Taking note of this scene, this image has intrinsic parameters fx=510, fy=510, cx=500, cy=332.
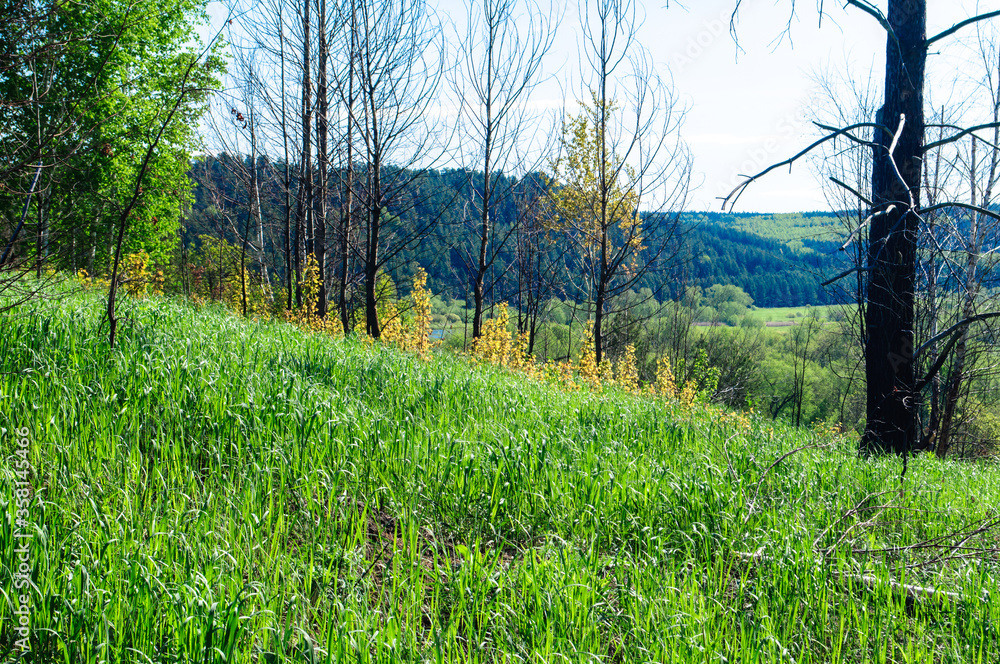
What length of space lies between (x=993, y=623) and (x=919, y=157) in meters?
3.70

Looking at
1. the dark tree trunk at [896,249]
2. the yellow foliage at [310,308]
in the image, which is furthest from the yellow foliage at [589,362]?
the dark tree trunk at [896,249]

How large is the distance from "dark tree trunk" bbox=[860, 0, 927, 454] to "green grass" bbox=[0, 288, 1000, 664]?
1.38 meters

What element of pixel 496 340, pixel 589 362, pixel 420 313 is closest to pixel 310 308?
pixel 420 313

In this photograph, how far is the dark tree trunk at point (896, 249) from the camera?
14.7 ft

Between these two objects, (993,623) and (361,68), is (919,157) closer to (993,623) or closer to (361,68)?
(993,623)

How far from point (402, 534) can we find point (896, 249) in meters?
5.20

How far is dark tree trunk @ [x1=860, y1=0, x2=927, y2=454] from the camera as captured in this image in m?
4.47

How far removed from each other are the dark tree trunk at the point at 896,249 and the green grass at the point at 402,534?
4.53ft

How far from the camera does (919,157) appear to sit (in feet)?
14.0

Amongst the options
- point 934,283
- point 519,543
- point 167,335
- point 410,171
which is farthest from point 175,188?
point 934,283

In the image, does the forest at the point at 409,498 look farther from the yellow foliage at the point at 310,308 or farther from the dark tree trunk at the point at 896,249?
A: the yellow foliage at the point at 310,308

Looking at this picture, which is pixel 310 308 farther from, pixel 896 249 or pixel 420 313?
pixel 896 249

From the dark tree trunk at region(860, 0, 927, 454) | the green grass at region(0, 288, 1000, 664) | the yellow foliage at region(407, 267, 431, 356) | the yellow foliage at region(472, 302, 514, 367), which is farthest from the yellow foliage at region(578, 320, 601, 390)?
the green grass at region(0, 288, 1000, 664)

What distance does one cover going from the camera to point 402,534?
2.43m
